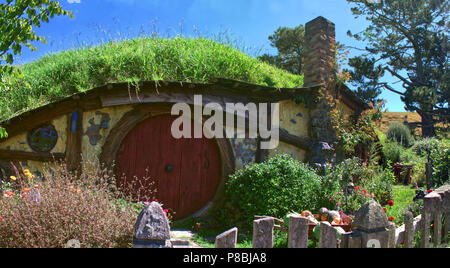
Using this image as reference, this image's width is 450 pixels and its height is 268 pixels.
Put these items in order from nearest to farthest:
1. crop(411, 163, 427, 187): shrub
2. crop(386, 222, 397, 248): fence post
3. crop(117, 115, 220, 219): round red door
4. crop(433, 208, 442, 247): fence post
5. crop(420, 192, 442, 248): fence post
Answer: crop(386, 222, 397, 248): fence post → crop(420, 192, 442, 248): fence post → crop(433, 208, 442, 247): fence post → crop(117, 115, 220, 219): round red door → crop(411, 163, 427, 187): shrub

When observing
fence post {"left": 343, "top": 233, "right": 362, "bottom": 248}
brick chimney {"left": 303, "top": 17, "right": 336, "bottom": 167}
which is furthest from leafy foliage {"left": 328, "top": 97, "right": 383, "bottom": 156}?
fence post {"left": 343, "top": 233, "right": 362, "bottom": 248}

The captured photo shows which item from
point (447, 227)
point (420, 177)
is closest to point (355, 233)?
point (447, 227)

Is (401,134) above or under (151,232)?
above

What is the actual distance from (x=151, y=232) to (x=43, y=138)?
4819mm

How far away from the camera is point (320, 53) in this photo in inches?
325

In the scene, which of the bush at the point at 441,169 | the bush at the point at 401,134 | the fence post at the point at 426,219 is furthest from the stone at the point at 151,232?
the bush at the point at 401,134

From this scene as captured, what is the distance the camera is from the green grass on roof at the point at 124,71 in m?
7.25

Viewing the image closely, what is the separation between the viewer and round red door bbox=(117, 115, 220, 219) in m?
6.79

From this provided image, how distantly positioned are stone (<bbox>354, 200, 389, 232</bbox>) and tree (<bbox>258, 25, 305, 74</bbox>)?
662 inches

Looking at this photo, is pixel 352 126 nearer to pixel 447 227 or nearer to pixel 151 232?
pixel 447 227

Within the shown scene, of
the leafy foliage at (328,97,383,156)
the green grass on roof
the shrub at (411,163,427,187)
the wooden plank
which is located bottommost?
the shrub at (411,163,427,187)

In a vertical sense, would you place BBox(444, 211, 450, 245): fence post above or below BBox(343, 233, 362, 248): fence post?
below

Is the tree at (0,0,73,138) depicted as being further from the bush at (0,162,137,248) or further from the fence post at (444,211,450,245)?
the fence post at (444,211,450,245)

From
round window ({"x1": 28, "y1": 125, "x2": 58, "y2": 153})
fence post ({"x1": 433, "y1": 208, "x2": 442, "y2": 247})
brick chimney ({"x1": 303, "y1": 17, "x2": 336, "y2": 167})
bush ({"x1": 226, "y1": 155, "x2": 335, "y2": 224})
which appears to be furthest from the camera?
brick chimney ({"x1": 303, "y1": 17, "x2": 336, "y2": 167})
